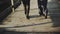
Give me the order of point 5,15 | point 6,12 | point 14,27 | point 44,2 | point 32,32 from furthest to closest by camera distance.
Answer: point 6,12 → point 5,15 → point 44,2 → point 14,27 → point 32,32

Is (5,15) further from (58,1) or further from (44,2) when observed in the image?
(58,1)

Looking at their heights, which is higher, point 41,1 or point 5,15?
point 41,1

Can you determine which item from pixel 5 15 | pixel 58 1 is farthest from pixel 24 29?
pixel 58 1

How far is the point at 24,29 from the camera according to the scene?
3443mm

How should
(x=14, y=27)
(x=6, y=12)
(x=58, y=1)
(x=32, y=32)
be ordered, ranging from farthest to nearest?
(x=58, y=1)
(x=6, y=12)
(x=14, y=27)
(x=32, y=32)

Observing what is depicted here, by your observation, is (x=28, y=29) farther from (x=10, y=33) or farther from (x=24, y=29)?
(x=10, y=33)

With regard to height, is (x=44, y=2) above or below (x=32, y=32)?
above

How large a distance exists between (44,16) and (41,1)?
0.39 meters

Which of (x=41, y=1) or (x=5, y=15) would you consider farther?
(x=5, y=15)

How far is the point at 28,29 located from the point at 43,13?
1.03 m

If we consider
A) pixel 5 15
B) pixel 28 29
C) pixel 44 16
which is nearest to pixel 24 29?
pixel 28 29

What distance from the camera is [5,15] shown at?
475 cm

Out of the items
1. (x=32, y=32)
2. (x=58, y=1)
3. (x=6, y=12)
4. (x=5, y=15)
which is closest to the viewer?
(x=32, y=32)

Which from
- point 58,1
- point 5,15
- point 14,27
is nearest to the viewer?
point 14,27
